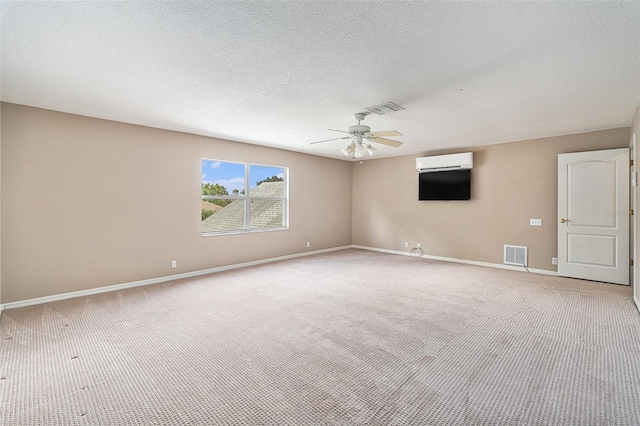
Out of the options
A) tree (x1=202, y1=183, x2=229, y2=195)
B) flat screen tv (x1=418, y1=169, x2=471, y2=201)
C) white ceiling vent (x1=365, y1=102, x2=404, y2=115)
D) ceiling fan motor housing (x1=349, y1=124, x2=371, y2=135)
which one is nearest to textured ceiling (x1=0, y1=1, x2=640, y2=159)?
white ceiling vent (x1=365, y1=102, x2=404, y2=115)

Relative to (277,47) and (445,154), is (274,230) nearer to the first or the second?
(445,154)

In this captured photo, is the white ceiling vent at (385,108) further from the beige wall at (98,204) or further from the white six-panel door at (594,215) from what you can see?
the white six-panel door at (594,215)

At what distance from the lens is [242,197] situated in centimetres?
608

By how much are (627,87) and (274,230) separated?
576 centimetres

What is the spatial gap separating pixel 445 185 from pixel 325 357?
5.24 metres

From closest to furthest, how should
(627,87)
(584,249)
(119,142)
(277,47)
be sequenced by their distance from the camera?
(277,47)
(627,87)
(119,142)
(584,249)

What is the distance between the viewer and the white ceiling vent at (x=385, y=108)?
3607 millimetres

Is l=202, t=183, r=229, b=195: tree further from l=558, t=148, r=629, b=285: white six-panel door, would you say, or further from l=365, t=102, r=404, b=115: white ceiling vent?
l=558, t=148, r=629, b=285: white six-panel door

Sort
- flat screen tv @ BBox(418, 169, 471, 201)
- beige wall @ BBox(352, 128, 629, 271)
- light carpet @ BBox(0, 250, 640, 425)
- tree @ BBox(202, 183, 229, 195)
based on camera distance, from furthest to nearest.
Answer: flat screen tv @ BBox(418, 169, 471, 201) < tree @ BBox(202, 183, 229, 195) < beige wall @ BBox(352, 128, 629, 271) < light carpet @ BBox(0, 250, 640, 425)

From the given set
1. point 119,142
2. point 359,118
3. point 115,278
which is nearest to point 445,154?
point 359,118

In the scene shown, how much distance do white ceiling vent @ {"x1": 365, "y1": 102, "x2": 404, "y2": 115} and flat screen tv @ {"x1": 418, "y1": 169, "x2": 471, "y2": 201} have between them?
333 cm

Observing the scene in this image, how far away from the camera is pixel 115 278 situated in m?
4.45

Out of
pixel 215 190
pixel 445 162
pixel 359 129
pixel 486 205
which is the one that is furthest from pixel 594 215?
pixel 215 190

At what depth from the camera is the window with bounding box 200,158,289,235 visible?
5.64 metres
